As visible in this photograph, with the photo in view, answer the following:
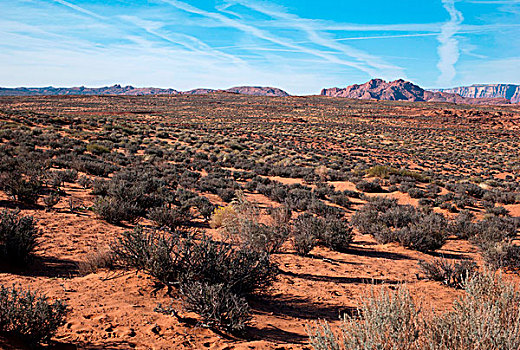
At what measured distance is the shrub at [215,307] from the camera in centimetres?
331

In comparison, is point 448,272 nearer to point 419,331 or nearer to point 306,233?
point 306,233

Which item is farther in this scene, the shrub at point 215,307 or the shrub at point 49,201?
the shrub at point 49,201

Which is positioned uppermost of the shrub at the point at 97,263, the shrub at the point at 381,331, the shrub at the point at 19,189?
the shrub at the point at 381,331

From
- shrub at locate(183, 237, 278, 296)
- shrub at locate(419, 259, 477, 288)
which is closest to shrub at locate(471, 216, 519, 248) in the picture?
shrub at locate(419, 259, 477, 288)

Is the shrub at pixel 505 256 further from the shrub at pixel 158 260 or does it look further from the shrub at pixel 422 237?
the shrub at pixel 158 260

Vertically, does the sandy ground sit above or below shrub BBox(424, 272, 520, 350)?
below

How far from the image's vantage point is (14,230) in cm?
488

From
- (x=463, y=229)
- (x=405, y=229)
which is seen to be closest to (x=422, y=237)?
(x=405, y=229)

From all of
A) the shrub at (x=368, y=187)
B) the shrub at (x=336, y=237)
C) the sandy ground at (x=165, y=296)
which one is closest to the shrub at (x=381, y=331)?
the sandy ground at (x=165, y=296)

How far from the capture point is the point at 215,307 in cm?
330

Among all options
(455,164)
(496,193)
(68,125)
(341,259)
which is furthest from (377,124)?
(341,259)

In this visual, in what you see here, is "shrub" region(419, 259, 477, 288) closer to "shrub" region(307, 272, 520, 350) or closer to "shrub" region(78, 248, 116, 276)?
"shrub" region(307, 272, 520, 350)

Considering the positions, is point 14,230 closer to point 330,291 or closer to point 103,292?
point 103,292

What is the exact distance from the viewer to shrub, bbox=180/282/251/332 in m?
3.31
